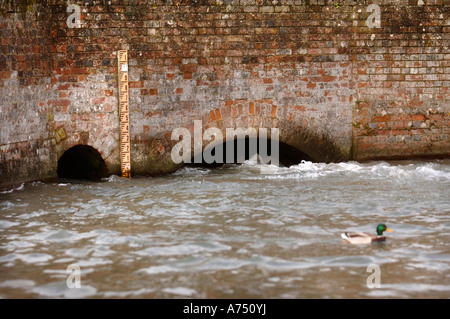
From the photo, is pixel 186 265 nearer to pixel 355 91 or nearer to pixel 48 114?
pixel 48 114

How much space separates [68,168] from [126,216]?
3.27m

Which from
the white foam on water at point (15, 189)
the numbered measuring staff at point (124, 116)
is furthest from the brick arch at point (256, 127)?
the white foam on water at point (15, 189)

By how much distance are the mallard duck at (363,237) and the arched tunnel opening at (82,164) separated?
4761mm

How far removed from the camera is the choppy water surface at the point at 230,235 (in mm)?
5477

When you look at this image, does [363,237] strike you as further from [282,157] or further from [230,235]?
[282,157]

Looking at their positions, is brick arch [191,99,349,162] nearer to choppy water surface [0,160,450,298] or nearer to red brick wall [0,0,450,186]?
red brick wall [0,0,450,186]

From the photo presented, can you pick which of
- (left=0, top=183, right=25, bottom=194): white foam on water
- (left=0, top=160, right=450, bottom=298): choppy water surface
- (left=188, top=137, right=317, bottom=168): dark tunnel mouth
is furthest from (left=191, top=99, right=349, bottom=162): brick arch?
(left=0, top=183, right=25, bottom=194): white foam on water

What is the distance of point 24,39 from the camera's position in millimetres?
9477

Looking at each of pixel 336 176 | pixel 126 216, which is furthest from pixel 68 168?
pixel 336 176

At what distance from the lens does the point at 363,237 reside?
257 inches

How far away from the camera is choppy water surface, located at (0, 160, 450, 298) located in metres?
5.48

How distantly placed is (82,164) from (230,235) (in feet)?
14.5

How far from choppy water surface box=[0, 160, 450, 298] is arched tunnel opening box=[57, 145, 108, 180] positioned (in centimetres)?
46

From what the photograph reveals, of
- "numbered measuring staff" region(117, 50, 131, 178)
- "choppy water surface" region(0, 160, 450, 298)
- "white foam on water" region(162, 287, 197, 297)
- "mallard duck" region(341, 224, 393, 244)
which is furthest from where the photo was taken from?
"numbered measuring staff" region(117, 50, 131, 178)
